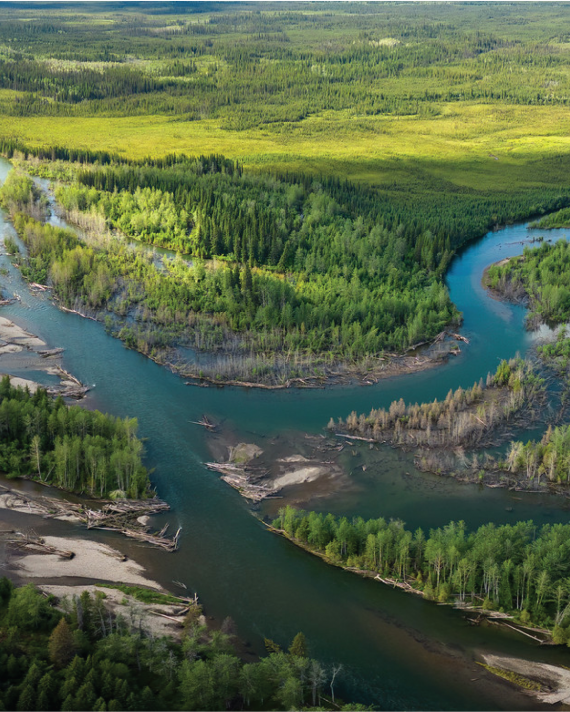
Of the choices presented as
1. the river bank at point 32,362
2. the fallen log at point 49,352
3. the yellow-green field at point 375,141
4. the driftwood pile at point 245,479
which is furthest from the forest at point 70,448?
the yellow-green field at point 375,141

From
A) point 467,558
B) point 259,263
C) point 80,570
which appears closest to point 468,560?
point 467,558

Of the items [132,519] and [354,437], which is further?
[354,437]

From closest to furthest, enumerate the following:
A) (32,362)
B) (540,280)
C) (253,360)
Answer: (253,360) → (32,362) → (540,280)

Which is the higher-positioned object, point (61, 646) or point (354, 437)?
point (354, 437)

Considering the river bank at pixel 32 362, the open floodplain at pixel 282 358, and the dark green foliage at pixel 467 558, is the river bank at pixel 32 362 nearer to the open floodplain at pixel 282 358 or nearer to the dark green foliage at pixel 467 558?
the open floodplain at pixel 282 358

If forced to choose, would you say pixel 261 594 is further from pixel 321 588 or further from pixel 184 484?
pixel 184 484

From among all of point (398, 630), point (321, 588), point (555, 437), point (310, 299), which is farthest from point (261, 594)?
point (310, 299)

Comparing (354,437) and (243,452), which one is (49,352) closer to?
(243,452)
